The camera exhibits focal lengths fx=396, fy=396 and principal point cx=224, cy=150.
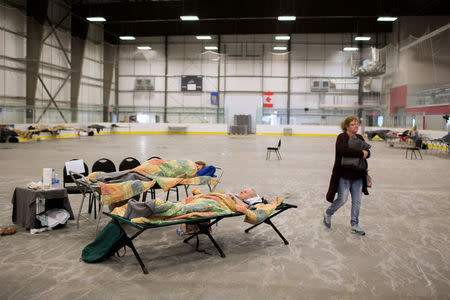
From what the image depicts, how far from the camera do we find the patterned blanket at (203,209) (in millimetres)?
4039

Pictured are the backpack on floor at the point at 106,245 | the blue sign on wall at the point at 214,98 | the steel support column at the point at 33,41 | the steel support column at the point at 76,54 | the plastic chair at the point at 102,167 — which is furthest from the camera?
the blue sign on wall at the point at 214,98

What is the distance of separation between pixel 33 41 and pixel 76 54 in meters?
5.04

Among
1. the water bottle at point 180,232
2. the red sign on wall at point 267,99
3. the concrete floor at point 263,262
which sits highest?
the red sign on wall at point 267,99

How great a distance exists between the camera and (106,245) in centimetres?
401

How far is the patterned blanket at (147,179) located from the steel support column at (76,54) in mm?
23510

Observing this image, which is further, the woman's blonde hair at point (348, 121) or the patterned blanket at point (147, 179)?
the woman's blonde hair at point (348, 121)

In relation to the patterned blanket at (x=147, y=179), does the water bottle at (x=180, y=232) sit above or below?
below

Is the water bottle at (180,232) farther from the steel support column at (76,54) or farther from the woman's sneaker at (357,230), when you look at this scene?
the steel support column at (76,54)

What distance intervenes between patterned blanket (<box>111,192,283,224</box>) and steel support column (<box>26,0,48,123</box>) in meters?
21.2

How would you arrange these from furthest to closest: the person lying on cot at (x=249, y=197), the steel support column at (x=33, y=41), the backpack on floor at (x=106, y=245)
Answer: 1. the steel support column at (x=33, y=41)
2. the person lying on cot at (x=249, y=197)
3. the backpack on floor at (x=106, y=245)

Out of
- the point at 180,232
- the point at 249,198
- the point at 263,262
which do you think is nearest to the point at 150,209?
the point at 180,232

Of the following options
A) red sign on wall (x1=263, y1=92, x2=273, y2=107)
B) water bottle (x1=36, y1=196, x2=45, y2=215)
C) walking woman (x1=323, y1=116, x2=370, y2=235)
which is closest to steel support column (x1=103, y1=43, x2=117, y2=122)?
red sign on wall (x1=263, y1=92, x2=273, y2=107)

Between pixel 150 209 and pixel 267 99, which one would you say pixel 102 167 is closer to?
pixel 150 209

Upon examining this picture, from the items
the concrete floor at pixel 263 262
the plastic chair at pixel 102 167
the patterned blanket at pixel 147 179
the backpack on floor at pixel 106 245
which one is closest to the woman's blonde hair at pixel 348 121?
the concrete floor at pixel 263 262
